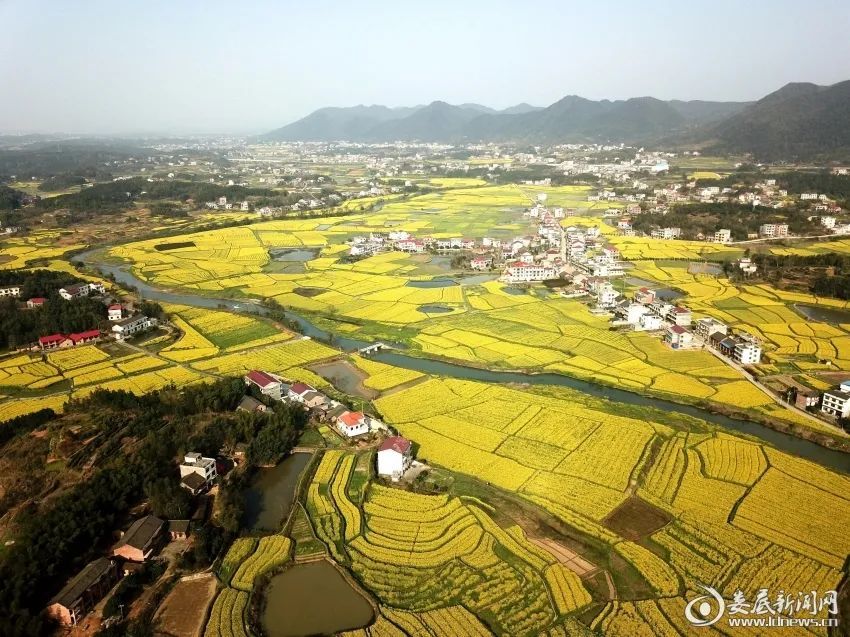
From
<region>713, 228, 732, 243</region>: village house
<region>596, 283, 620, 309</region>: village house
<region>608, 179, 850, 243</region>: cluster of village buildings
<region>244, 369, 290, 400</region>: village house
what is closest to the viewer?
<region>244, 369, 290, 400</region>: village house

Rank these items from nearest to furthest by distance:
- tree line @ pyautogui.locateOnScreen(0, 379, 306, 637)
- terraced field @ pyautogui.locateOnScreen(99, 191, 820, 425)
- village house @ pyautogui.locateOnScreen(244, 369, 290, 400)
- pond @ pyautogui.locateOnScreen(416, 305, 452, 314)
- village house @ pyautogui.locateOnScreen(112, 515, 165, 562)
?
1. tree line @ pyautogui.locateOnScreen(0, 379, 306, 637)
2. village house @ pyautogui.locateOnScreen(112, 515, 165, 562)
3. village house @ pyautogui.locateOnScreen(244, 369, 290, 400)
4. terraced field @ pyautogui.locateOnScreen(99, 191, 820, 425)
5. pond @ pyautogui.locateOnScreen(416, 305, 452, 314)

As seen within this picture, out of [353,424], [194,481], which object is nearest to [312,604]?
[194,481]

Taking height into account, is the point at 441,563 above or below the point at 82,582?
below

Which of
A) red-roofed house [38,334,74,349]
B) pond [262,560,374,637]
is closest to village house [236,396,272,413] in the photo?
pond [262,560,374,637]

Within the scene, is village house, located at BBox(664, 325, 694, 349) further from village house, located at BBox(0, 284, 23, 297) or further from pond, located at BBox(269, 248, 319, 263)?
village house, located at BBox(0, 284, 23, 297)

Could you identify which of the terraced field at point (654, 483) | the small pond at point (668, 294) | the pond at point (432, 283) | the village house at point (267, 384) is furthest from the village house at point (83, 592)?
the small pond at point (668, 294)

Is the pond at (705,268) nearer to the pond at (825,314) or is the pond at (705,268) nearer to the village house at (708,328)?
the pond at (825,314)

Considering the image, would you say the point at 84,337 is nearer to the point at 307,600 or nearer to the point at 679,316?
the point at 307,600
